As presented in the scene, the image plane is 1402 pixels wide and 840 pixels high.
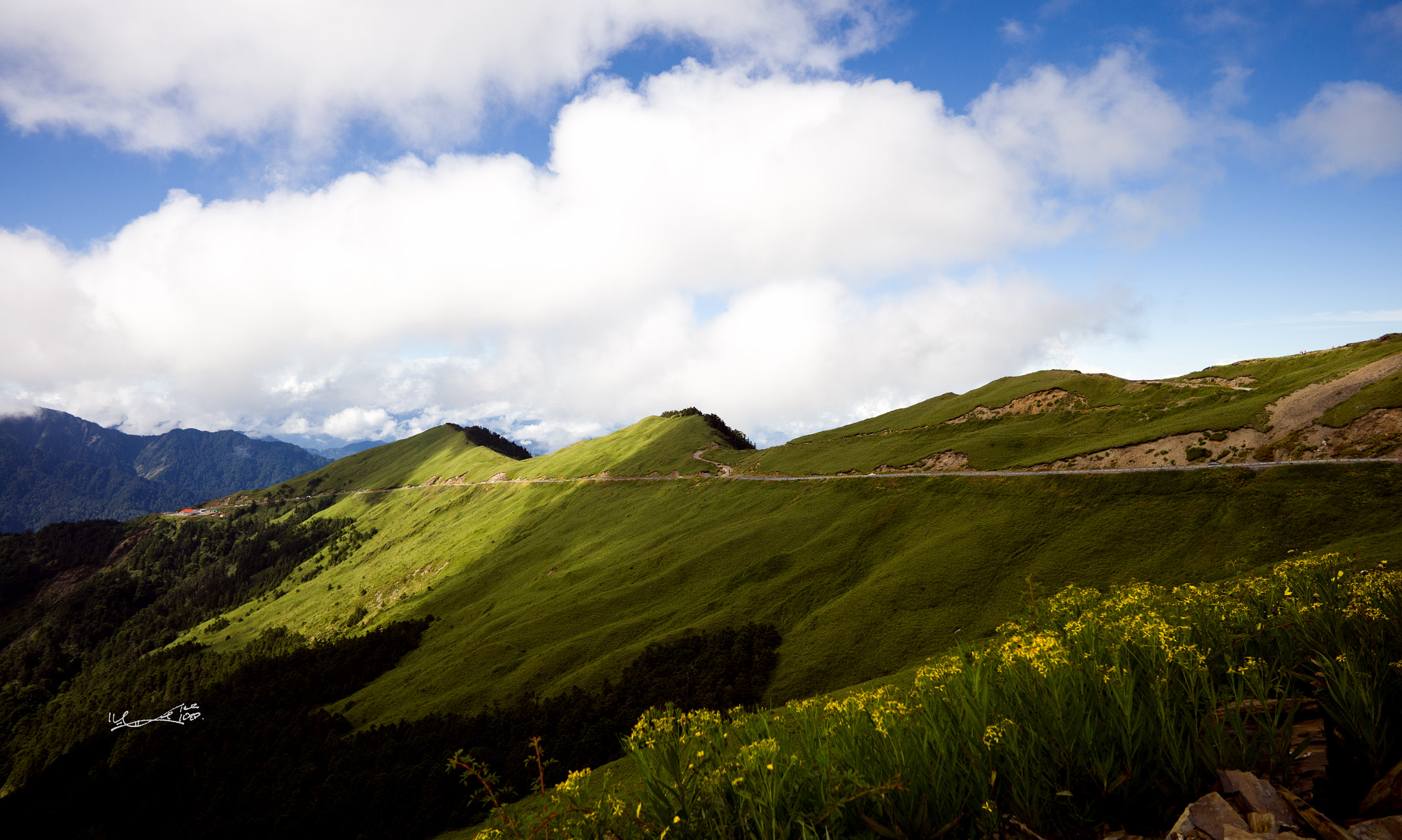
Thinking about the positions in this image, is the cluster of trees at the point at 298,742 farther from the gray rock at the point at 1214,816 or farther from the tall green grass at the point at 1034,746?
the gray rock at the point at 1214,816

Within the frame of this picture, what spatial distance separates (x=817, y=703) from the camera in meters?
8.82

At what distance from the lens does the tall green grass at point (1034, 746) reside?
631 centimetres

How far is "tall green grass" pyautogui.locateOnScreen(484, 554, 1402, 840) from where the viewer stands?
6312 mm

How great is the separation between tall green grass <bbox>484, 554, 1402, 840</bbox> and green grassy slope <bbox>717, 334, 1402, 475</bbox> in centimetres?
5638

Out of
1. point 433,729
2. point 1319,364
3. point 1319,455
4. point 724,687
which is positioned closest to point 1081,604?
point 724,687

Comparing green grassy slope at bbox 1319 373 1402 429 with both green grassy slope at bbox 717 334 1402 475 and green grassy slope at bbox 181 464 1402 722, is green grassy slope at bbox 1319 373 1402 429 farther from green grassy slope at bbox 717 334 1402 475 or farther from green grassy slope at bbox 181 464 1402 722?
green grassy slope at bbox 181 464 1402 722

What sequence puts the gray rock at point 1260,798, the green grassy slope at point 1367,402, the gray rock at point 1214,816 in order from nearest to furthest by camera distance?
the gray rock at point 1214,816 → the gray rock at point 1260,798 → the green grassy slope at point 1367,402

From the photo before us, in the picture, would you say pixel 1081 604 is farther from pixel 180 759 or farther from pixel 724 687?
pixel 180 759

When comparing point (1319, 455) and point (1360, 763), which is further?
point (1319, 455)

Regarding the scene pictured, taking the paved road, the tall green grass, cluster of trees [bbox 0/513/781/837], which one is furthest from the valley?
the tall green grass

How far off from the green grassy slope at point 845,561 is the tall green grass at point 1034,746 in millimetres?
6994

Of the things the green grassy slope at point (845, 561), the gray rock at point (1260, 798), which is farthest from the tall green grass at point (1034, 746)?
the green grassy slope at point (845, 561)

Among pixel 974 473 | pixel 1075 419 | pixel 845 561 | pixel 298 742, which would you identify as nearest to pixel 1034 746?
pixel 845 561

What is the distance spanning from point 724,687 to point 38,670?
915ft
